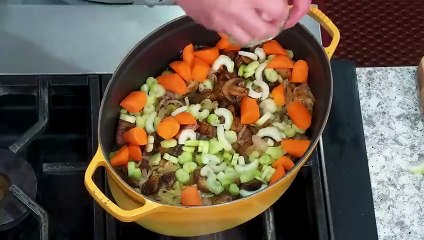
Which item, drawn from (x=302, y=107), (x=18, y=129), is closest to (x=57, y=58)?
(x=18, y=129)

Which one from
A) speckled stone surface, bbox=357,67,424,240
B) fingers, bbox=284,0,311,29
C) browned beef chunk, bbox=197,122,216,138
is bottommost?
speckled stone surface, bbox=357,67,424,240

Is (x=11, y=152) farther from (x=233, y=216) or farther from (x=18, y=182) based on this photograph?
(x=233, y=216)

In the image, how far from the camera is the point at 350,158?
2.92 feet

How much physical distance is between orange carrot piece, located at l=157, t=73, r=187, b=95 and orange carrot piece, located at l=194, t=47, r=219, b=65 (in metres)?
0.04

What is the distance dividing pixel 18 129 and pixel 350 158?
429 mm

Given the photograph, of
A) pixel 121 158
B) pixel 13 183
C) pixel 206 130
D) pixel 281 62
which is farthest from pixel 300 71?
pixel 13 183

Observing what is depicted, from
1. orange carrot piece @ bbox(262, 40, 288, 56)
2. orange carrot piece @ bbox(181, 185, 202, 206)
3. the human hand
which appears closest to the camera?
the human hand

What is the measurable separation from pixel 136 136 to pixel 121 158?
0.10 feet

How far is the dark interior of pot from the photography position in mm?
814

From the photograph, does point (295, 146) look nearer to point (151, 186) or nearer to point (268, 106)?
point (268, 106)

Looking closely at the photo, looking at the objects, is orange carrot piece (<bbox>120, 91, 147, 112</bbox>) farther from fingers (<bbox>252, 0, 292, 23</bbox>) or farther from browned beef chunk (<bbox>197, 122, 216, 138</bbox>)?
fingers (<bbox>252, 0, 292, 23</bbox>)

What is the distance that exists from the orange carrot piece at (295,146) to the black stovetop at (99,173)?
0.16 ft

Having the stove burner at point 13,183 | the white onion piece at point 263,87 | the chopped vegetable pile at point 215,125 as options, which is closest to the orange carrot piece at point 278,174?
the chopped vegetable pile at point 215,125

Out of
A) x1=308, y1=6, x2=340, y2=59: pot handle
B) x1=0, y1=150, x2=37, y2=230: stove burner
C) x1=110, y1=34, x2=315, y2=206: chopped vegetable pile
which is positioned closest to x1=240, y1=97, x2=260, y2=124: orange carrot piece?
x1=110, y1=34, x2=315, y2=206: chopped vegetable pile
